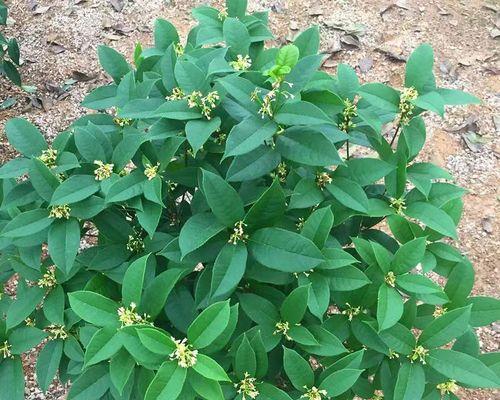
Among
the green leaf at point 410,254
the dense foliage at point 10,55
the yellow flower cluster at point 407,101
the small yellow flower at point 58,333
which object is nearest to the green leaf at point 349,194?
the green leaf at point 410,254

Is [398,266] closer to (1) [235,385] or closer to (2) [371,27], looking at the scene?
(1) [235,385]

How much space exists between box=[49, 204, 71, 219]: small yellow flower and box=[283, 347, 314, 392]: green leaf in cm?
61

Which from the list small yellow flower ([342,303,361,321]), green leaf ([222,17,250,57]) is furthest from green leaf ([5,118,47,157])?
small yellow flower ([342,303,361,321])

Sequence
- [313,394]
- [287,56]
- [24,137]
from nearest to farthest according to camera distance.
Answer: [287,56] → [313,394] → [24,137]

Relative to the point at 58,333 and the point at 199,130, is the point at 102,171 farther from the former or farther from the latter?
the point at 58,333

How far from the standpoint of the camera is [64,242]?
1.44 meters

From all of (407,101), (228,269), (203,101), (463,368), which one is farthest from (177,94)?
(463,368)

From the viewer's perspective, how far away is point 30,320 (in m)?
1.68

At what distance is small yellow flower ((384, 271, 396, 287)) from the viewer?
4.74ft

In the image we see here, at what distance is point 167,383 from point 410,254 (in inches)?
25.5

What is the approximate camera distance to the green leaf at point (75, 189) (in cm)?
138

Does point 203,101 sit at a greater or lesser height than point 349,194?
greater

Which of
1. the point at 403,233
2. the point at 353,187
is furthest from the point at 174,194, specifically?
the point at 403,233

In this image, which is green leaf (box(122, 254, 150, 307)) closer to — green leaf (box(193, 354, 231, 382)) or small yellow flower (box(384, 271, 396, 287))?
green leaf (box(193, 354, 231, 382))
